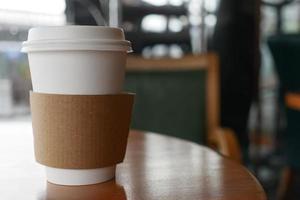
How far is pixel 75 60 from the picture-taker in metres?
0.54

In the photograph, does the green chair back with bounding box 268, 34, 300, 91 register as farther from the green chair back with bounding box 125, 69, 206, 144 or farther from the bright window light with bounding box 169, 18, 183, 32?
the bright window light with bounding box 169, 18, 183, 32

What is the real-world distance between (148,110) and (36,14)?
110 centimetres

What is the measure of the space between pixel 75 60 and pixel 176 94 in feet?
4.19

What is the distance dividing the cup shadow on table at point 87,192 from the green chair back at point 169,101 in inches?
47.4

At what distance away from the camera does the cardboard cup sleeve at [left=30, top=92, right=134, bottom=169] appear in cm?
54

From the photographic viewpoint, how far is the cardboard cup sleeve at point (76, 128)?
544 millimetres

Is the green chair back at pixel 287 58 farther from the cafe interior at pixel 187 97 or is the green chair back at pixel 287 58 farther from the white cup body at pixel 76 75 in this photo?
the white cup body at pixel 76 75

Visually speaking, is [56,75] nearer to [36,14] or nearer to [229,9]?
[36,14]

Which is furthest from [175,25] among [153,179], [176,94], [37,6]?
[153,179]

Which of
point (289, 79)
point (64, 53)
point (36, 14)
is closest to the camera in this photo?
point (64, 53)

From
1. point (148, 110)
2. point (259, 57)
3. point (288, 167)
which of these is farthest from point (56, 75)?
point (259, 57)

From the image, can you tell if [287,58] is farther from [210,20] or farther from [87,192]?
[87,192]

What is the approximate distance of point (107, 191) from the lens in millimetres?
553

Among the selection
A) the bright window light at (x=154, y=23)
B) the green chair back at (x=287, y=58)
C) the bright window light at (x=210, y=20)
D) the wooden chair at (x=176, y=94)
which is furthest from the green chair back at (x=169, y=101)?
the bright window light at (x=210, y=20)
